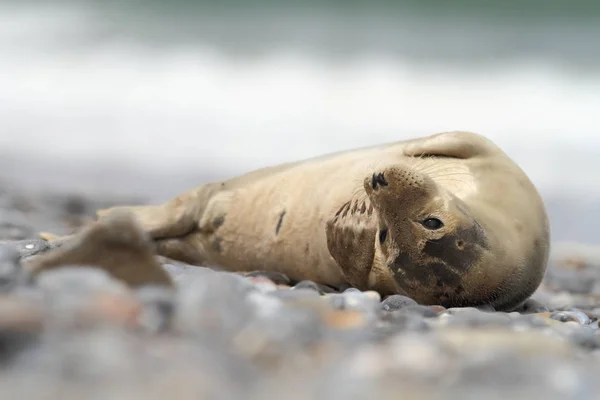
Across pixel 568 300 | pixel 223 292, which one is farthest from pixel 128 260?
pixel 568 300

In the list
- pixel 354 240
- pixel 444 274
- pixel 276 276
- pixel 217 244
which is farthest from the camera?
pixel 217 244

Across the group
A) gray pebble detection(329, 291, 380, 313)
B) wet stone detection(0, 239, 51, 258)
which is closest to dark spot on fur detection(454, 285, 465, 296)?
gray pebble detection(329, 291, 380, 313)

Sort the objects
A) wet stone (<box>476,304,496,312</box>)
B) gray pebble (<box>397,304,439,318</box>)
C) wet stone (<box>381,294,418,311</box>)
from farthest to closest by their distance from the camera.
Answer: wet stone (<box>476,304,496,312</box>)
wet stone (<box>381,294,418,311</box>)
gray pebble (<box>397,304,439,318</box>)

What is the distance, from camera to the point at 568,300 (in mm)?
3502

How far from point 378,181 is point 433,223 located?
0.73ft

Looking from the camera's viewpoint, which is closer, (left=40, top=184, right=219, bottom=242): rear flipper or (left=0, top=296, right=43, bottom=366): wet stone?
(left=0, top=296, right=43, bottom=366): wet stone

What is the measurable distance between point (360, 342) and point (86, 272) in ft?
1.73

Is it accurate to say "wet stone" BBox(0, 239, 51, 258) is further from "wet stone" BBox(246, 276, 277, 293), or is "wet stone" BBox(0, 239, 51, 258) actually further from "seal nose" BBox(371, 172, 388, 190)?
"seal nose" BBox(371, 172, 388, 190)

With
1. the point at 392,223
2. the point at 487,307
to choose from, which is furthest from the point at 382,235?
the point at 487,307

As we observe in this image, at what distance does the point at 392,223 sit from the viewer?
2.38 metres

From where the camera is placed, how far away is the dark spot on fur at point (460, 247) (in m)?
2.35

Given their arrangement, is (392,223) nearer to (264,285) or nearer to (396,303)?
(396,303)

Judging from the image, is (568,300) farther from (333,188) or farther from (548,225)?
(333,188)

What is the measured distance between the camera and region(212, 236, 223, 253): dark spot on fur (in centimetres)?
363
